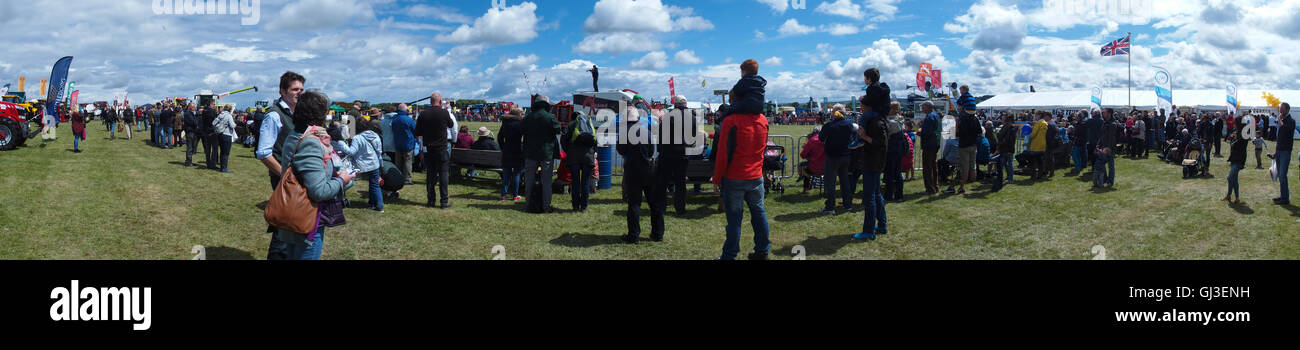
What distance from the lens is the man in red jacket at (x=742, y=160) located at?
5.19 meters

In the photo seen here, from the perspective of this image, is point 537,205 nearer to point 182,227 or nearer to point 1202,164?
point 182,227

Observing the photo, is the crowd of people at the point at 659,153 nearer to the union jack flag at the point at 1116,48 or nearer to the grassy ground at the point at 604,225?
the grassy ground at the point at 604,225

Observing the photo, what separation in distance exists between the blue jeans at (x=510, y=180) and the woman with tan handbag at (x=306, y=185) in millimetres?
6261

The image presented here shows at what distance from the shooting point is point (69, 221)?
7.27 metres

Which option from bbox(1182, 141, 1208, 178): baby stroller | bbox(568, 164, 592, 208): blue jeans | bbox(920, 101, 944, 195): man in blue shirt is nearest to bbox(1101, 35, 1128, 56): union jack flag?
bbox(1182, 141, 1208, 178): baby stroller

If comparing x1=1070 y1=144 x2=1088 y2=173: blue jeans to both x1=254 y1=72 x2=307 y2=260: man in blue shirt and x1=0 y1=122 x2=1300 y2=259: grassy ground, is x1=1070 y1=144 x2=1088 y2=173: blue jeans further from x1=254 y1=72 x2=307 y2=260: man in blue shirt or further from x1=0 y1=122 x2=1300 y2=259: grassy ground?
x1=254 y1=72 x2=307 y2=260: man in blue shirt

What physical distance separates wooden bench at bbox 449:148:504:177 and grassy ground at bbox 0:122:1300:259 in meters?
0.79

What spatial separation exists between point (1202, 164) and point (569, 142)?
12.5m

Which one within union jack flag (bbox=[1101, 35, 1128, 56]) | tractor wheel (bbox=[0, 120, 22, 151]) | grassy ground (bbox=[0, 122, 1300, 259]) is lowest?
grassy ground (bbox=[0, 122, 1300, 259])

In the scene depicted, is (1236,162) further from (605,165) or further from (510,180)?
(510,180)

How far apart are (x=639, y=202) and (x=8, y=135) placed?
17487 millimetres

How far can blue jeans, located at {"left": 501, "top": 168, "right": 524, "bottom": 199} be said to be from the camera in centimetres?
1010

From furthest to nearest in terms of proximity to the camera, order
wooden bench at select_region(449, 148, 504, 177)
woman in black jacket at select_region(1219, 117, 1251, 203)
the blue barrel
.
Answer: wooden bench at select_region(449, 148, 504, 177) → the blue barrel → woman in black jacket at select_region(1219, 117, 1251, 203)

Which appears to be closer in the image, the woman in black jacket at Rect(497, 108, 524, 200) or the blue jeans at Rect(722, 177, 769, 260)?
the blue jeans at Rect(722, 177, 769, 260)
